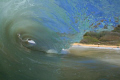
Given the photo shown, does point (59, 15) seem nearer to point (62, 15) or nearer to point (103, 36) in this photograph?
point (62, 15)

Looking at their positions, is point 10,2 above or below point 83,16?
above

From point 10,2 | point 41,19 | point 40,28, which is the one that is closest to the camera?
point 10,2

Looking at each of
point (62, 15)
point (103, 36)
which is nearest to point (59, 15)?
point (62, 15)

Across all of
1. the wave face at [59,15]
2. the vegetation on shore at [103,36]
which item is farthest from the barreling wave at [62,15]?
the vegetation on shore at [103,36]

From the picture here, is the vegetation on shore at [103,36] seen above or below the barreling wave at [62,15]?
above

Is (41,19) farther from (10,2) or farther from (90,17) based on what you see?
(90,17)

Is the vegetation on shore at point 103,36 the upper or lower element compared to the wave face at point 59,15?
upper

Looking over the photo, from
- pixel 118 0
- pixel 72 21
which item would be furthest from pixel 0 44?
pixel 118 0

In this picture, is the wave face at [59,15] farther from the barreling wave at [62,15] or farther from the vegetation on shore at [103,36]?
the vegetation on shore at [103,36]

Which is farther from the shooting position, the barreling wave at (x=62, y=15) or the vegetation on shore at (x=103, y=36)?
the vegetation on shore at (x=103, y=36)

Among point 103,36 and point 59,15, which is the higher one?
point 103,36

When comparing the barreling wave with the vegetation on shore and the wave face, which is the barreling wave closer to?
the wave face
